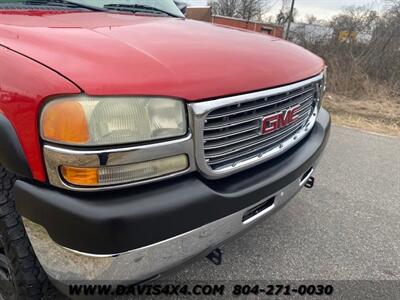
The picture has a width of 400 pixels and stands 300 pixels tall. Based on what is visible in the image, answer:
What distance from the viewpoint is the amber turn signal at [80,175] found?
1.34 metres

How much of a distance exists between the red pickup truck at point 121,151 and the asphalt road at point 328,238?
397mm

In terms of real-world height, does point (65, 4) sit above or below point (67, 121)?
above

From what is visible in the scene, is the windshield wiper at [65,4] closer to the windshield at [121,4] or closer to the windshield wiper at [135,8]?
the windshield at [121,4]

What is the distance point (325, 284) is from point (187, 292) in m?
0.86

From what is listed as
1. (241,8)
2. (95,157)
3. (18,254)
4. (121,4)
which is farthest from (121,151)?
(241,8)

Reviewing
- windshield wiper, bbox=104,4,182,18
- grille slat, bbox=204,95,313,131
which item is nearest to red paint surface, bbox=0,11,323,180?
grille slat, bbox=204,95,313,131

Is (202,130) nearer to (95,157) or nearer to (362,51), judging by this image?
(95,157)

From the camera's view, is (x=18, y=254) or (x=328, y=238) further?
(x=328, y=238)

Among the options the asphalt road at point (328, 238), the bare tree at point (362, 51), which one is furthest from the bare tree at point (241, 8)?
the asphalt road at point (328, 238)

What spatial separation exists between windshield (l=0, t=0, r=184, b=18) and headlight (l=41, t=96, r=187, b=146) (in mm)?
1293

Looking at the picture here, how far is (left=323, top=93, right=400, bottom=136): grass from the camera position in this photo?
6.64m

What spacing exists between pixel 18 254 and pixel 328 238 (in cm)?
213

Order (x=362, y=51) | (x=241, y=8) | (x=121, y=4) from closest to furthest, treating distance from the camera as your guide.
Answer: (x=121, y=4) < (x=362, y=51) < (x=241, y=8)

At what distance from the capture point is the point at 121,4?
2.67 metres
